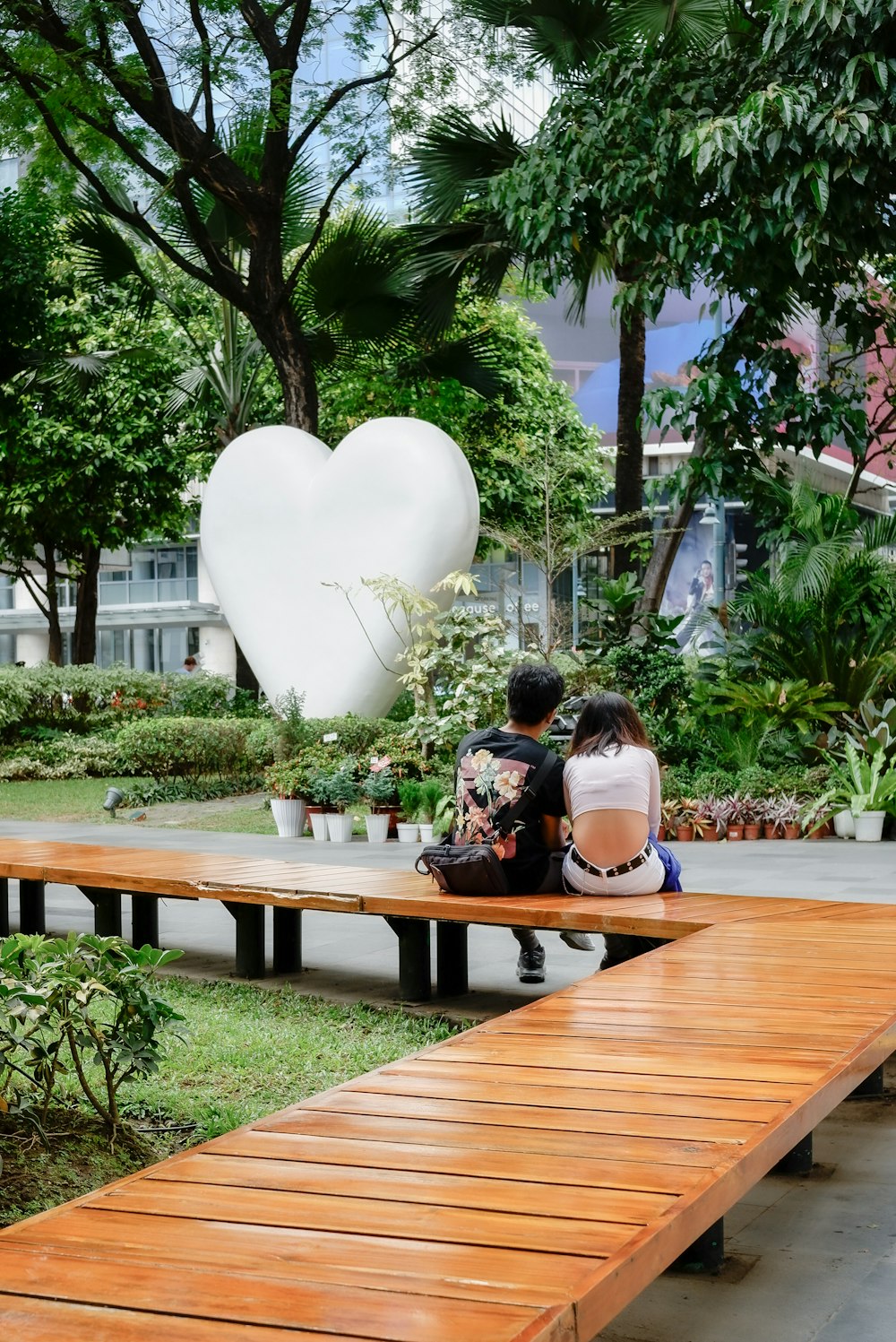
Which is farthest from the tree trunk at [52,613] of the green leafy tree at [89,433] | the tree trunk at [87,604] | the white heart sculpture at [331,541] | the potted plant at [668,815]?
the potted plant at [668,815]

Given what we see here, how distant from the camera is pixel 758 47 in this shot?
1192 centimetres

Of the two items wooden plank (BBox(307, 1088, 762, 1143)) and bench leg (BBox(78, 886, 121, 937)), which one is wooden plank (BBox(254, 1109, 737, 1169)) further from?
bench leg (BBox(78, 886, 121, 937))

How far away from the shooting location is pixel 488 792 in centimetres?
585

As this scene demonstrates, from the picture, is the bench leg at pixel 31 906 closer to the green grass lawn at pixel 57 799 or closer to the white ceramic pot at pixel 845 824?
the green grass lawn at pixel 57 799

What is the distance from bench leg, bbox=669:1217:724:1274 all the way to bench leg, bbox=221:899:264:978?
3.81 meters

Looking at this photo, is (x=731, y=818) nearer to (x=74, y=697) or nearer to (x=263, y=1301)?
(x=263, y=1301)

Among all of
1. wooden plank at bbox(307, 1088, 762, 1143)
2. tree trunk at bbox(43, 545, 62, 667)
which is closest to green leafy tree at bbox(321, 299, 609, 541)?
tree trunk at bbox(43, 545, 62, 667)

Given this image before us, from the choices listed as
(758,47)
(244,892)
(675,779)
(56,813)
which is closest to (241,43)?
(758,47)

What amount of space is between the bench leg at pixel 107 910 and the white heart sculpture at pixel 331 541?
25.2 ft

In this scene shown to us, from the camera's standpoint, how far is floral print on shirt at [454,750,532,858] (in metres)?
5.83

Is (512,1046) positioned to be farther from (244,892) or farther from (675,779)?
(675,779)

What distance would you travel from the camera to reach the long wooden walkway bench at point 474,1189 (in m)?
2.04

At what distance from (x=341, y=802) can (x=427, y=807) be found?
2.60ft

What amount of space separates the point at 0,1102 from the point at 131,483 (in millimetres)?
20275
